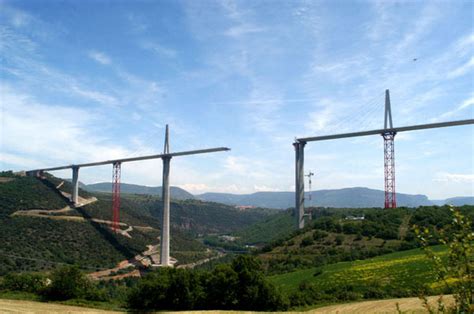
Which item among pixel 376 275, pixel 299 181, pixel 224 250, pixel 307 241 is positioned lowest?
pixel 224 250

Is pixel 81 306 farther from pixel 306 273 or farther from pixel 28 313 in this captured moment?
pixel 306 273

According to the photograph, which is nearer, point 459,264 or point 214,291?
point 459,264

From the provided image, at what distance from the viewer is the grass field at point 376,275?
3691 cm

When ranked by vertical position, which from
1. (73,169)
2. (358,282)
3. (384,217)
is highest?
(73,169)

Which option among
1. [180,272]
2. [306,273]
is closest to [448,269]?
[180,272]

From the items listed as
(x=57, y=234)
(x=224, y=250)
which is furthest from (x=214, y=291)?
(x=224, y=250)

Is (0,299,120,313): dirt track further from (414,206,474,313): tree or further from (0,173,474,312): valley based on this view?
(414,206,474,313): tree

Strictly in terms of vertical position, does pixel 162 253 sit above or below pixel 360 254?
below

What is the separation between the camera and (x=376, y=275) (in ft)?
133

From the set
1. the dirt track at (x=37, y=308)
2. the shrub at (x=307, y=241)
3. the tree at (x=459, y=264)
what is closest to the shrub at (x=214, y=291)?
the dirt track at (x=37, y=308)

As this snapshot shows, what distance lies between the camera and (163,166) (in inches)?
4050

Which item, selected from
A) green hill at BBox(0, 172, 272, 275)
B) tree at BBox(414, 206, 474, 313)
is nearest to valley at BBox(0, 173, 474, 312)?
green hill at BBox(0, 172, 272, 275)

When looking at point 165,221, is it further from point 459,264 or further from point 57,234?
point 459,264

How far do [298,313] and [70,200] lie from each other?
331 feet
